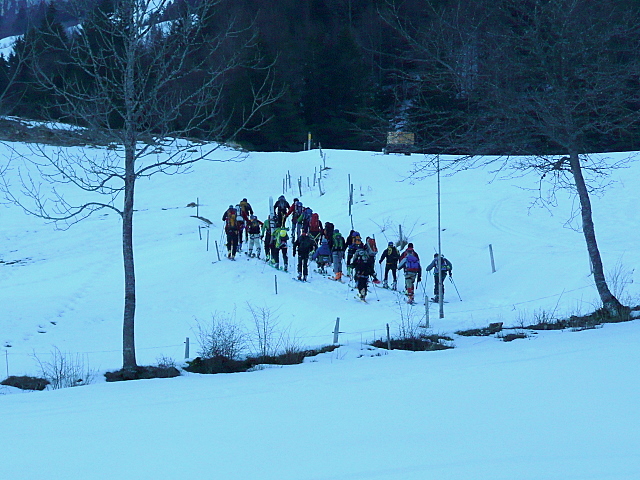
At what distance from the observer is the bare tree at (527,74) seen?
33.2 feet

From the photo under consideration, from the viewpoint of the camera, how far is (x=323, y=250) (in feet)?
65.4

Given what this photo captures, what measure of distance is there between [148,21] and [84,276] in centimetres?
1478

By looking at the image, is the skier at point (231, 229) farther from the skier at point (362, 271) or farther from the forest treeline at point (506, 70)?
the forest treeline at point (506, 70)

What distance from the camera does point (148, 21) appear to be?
8.91 metres

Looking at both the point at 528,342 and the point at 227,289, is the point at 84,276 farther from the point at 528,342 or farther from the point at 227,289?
the point at 528,342

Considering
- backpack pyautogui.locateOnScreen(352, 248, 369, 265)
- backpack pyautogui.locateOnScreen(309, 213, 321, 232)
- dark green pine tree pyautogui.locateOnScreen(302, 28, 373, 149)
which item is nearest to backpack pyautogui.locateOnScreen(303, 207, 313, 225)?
backpack pyautogui.locateOnScreen(309, 213, 321, 232)

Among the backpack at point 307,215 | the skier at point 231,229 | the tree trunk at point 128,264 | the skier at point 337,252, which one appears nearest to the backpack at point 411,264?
the skier at point 337,252

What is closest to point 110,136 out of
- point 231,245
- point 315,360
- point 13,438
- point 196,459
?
point 315,360

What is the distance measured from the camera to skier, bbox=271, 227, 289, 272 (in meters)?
20.5

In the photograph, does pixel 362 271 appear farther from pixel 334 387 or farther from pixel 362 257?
pixel 334 387

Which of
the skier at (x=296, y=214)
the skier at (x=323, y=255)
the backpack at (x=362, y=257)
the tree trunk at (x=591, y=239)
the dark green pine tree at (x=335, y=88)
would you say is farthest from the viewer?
the dark green pine tree at (x=335, y=88)

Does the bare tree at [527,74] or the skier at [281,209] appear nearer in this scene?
the bare tree at [527,74]

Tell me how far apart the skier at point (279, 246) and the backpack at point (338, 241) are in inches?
Result: 69.8

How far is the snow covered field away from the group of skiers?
1.76ft
